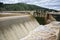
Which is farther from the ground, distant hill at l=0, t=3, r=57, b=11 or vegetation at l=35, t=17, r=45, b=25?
distant hill at l=0, t=3, r=57, b=11

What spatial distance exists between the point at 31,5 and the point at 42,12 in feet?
1.38

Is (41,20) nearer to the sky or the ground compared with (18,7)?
nearer to the ground

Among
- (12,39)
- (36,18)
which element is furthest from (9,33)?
(36,18)

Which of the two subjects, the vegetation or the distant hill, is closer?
the vegetation

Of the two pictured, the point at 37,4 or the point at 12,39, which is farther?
the point at 37,4

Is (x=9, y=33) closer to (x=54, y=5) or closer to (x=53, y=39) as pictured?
(x=53, y=39)

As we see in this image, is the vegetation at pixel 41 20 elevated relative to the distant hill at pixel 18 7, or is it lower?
lower

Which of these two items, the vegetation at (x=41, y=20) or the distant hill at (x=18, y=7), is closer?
the vegetation at (x=41, y=20)

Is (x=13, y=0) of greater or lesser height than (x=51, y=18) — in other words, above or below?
above

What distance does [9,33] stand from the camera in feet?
6.15

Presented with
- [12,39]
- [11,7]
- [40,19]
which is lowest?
[40,19]

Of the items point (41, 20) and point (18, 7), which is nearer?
point (41, 20)

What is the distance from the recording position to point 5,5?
410 centimetres

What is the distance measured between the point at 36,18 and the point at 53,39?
6.94 ft
